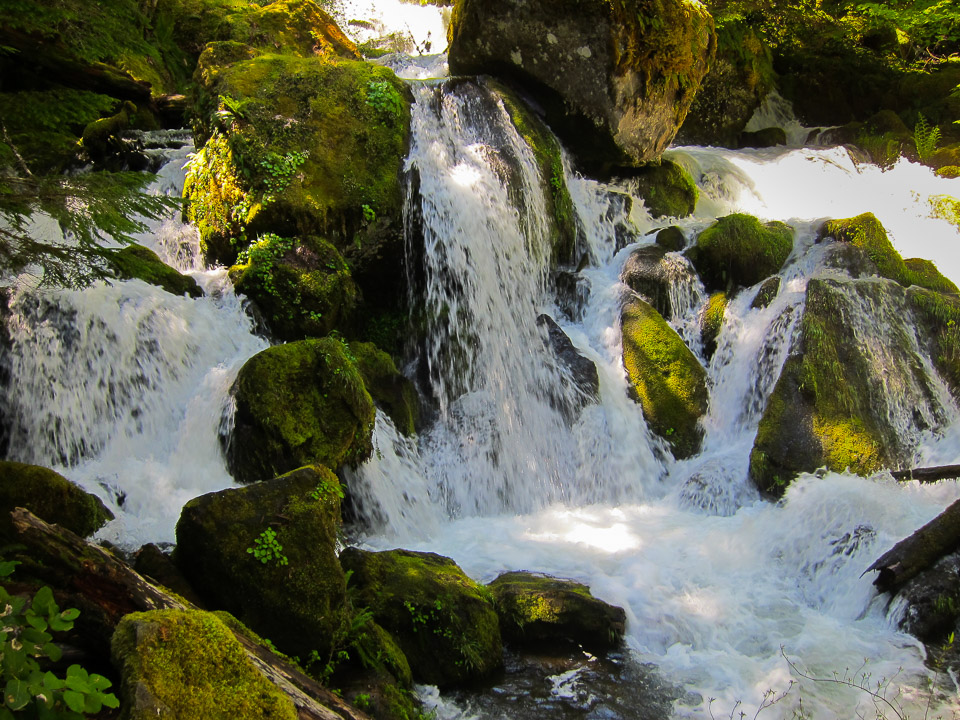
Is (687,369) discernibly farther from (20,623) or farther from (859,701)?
(20,623)

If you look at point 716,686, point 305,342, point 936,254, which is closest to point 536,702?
point 716,686

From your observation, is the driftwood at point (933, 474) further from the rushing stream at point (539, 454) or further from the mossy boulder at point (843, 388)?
the mossy boulder at point (843, 388)

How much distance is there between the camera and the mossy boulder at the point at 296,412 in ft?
22.5

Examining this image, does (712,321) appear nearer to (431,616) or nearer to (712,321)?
(712,321)

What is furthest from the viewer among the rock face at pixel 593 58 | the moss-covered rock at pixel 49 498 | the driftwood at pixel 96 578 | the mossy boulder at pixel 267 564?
the rock face at pixel 593 58

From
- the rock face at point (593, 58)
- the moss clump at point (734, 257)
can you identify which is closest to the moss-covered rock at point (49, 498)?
the moss clump at point (734, 257)

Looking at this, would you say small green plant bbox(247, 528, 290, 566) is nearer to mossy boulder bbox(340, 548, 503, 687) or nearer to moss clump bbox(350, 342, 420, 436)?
mossy boulder bbox(340, 548, 503, 687)

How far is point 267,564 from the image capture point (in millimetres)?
4473

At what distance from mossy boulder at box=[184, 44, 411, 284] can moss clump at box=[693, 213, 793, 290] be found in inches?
191

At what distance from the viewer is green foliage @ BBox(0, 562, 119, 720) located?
2.32 metres

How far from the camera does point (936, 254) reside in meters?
13.5

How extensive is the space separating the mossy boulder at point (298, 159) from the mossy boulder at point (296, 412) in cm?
259

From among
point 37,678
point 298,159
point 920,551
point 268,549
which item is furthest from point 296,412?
point 920,551

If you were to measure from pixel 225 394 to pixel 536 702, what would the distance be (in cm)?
416
